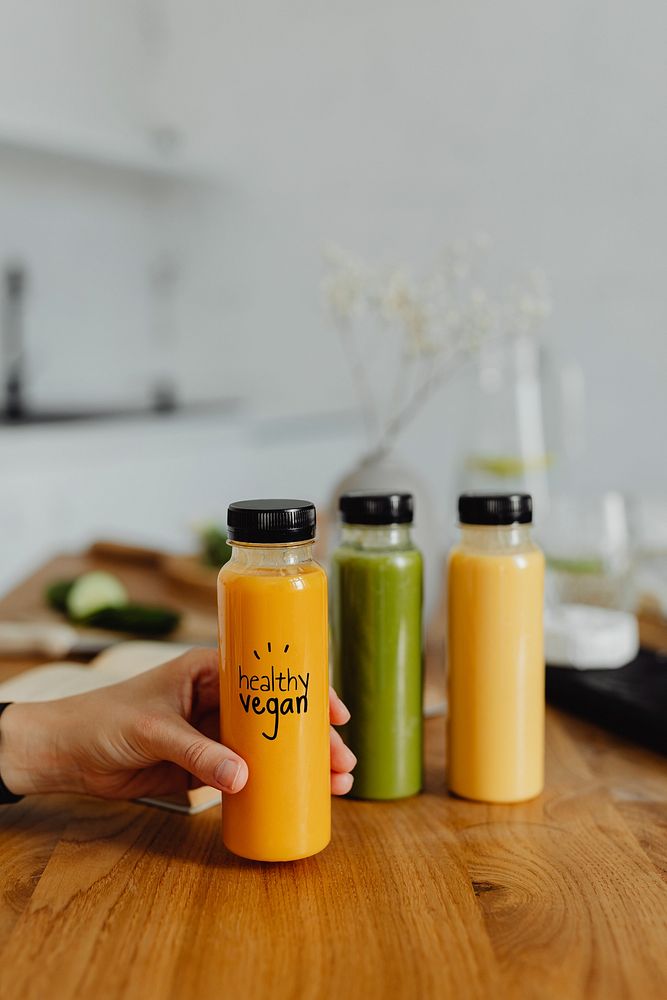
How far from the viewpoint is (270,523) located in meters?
0.68

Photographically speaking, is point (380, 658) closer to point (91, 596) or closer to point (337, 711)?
point (337, 711)

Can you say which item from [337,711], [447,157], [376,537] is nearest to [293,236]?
[447,157]

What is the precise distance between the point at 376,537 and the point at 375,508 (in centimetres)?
4

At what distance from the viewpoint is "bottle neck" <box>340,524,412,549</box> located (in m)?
0.85

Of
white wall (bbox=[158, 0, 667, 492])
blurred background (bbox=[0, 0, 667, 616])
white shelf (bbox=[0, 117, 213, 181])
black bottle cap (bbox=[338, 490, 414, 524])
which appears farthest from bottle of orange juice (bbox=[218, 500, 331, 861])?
white shelf (bbox=[0, 117, 213, 181])

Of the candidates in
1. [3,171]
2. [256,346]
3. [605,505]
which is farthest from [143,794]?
[256,346]

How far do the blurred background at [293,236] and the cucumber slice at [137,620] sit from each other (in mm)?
763

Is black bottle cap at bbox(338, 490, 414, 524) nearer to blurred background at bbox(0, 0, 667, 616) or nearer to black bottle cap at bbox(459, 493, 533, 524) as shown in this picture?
black bottle cap at bbox(459, 493, 533, 524)

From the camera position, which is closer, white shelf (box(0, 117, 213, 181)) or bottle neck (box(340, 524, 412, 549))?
bottle neck (box(340, 524, 412, 549))

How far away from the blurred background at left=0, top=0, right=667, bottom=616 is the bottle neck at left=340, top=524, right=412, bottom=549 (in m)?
1.09

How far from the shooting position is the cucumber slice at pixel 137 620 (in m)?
1.38

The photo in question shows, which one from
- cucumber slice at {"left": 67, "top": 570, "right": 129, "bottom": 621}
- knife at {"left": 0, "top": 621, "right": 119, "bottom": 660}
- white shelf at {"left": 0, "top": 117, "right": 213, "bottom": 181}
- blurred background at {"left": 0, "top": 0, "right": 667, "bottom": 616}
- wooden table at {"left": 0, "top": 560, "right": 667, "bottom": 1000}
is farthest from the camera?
white shelf at {"left": 0, "top": 117, "right": 213, "bottom": 181}

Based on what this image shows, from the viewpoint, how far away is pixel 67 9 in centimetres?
386

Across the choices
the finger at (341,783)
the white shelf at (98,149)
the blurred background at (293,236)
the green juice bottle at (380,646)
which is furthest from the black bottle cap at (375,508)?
the white shelf at (98,149)
